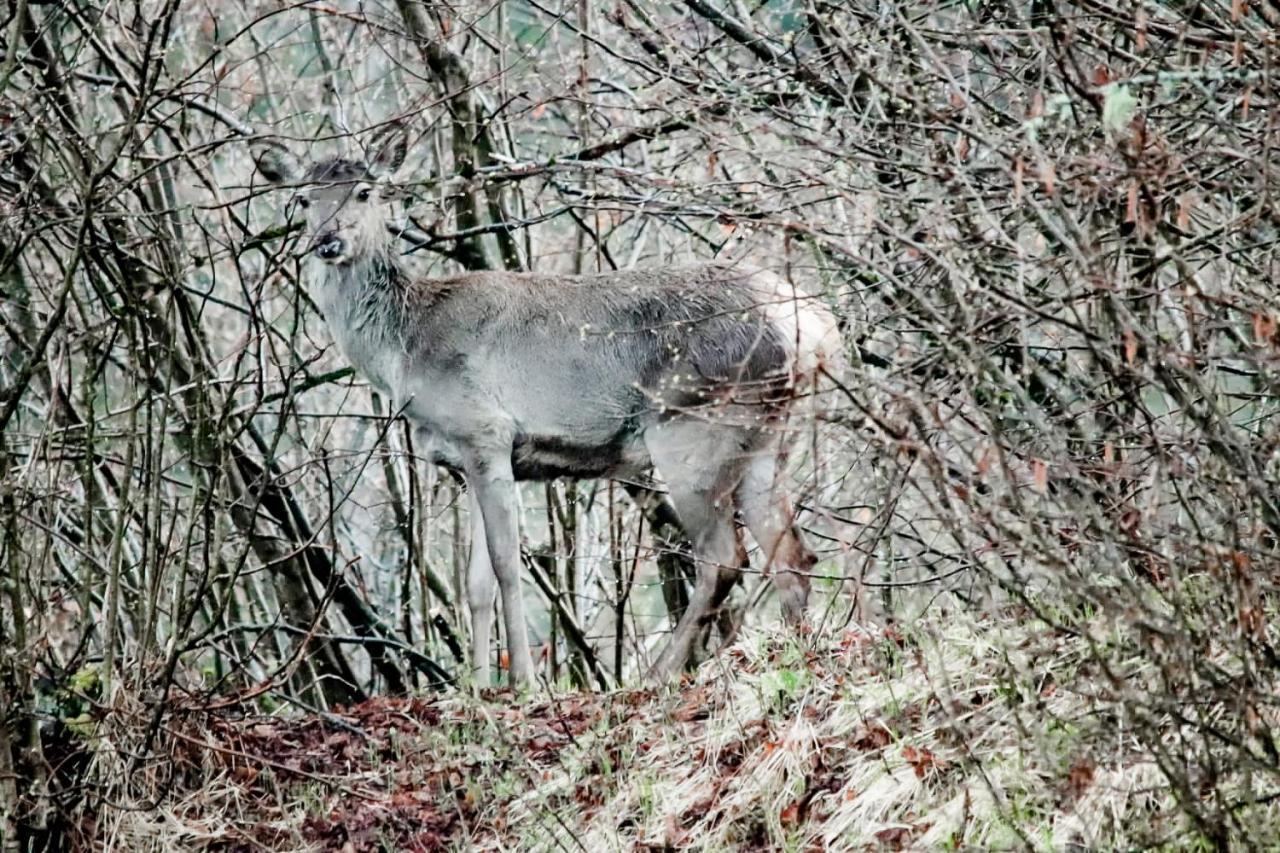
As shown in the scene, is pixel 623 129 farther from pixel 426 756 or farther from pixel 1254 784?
pixel 1254 784

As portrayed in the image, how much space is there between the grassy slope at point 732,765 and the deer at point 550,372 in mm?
962

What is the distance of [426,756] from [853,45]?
367cm

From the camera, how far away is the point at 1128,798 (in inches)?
195

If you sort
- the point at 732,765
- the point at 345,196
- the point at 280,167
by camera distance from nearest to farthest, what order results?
the point at 732,765
the point at 345,196
the point at 280,167

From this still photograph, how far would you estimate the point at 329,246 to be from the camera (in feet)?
30.9

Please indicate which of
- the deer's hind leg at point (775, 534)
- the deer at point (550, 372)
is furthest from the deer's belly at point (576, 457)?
the deer's hind leg at point (775, 534)

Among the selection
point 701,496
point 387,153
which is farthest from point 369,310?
point 701,496

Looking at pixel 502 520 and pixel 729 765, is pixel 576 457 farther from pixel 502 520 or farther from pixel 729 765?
pixel 729 765

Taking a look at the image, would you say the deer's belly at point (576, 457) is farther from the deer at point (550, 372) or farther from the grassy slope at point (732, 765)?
the grassy slope at point (732, 765)

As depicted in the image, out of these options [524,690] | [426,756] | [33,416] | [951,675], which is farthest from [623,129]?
[33,416]

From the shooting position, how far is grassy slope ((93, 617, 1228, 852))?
525cm

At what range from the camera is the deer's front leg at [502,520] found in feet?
29.5

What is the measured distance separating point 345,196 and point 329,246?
0.94ft

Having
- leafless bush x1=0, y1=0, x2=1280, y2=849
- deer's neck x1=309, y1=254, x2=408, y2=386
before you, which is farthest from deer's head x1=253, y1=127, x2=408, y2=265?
leafless bush x1=0, y1=0, x2=1280, y2=849
